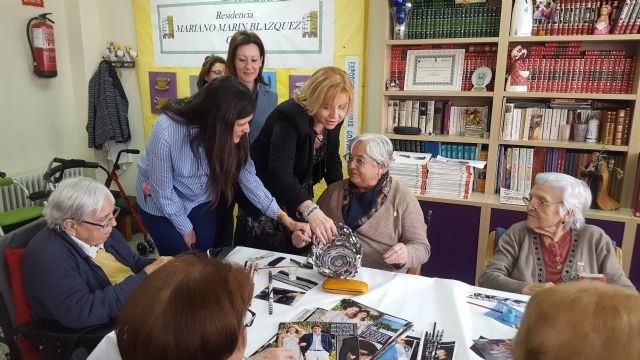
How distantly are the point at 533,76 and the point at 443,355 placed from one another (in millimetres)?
2289

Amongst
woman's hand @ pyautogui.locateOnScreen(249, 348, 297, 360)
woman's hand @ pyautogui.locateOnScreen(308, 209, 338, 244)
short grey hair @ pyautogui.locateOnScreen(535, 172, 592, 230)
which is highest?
short grey hair @ pyautogui.locateOnScreen(535, 172, 592, 230)

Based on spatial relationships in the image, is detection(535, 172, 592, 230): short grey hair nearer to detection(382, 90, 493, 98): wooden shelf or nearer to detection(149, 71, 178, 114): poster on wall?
detection(382, 90, 493, 98): wooden shelf

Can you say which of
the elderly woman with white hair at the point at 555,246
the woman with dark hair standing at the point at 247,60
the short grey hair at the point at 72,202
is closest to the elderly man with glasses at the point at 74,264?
the short grey hair at the point at 72,202

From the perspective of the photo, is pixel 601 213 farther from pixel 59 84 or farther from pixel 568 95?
pixel 59 84

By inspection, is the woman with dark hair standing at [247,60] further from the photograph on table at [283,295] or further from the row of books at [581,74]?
the row of books at [581,74]

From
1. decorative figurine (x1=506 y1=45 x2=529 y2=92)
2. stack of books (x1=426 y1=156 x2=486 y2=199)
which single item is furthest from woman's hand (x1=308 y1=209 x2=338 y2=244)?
decorative figurine (x1=506 y1=45 x2=529 y2=92)

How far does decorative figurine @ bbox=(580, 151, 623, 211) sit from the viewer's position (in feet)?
9.04

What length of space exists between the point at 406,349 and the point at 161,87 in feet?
11.3

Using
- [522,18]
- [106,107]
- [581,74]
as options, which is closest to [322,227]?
[522,18]

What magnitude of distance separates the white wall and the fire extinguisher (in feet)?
A: 0.19

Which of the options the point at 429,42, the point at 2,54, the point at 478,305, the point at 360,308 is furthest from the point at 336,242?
the point at 2,54

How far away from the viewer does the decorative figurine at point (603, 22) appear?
2.65m

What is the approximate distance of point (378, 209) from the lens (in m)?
2.02

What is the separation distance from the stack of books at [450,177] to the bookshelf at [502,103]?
Answer: 0.25 ft
